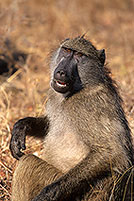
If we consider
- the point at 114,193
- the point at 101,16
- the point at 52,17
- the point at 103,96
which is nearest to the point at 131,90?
the point at 103,96

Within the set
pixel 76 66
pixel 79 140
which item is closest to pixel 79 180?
pixel 79 140

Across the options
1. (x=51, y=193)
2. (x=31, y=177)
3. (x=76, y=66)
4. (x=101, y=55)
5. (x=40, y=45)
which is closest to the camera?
(x=51, y=193)

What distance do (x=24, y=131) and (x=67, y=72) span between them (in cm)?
71

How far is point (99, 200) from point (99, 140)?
0.48 meters

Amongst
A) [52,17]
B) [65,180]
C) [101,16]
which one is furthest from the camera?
[101,16]

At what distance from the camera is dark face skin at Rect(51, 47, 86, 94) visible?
9.97 ft

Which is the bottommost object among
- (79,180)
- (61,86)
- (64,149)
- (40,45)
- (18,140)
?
(79,180)

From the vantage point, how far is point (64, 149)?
10.4 ft

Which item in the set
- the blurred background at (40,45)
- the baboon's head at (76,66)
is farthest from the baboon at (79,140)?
the blurred background at (40,45)

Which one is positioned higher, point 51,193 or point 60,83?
point 60,83

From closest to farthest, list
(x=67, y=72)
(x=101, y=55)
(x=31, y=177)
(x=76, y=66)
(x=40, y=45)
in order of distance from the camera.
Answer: (x=31, y=177)
(x=67, y=72)
(x=76, y=66)
(x=101, y=55)
(x=40, y=45)

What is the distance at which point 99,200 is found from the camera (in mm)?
2842

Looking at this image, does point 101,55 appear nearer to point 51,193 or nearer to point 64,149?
point 64,149

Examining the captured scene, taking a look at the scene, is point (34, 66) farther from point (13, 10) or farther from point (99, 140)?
point (99, 140)
